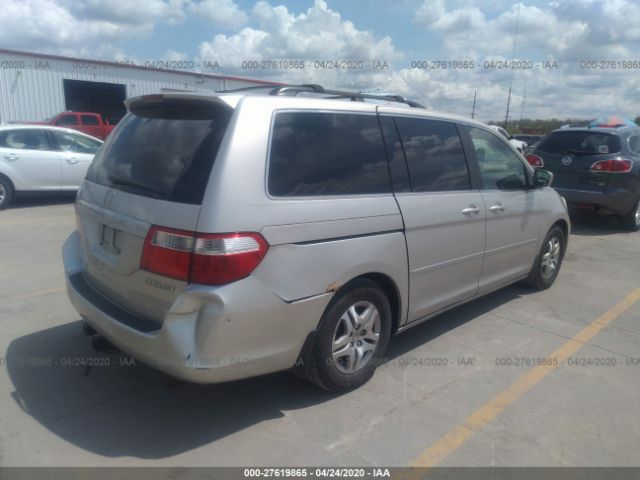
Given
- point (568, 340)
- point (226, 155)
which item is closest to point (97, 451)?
point (226, 155)

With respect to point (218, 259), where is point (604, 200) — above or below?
below

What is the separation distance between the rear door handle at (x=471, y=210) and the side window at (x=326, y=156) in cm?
87

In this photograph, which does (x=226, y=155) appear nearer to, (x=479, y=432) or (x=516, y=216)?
(x=479, y=432)

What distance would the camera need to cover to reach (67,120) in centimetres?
1941

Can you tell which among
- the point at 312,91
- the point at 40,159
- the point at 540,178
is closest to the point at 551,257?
the point at 540,178

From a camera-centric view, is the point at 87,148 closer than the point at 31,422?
No

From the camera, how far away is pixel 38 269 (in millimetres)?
5887

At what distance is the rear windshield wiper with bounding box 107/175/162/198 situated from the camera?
2.86m

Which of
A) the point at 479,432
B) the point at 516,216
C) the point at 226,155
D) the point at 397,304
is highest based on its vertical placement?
the point at 226,155

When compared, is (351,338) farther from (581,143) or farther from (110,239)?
(581,143)

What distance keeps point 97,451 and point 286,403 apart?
1111 millimetres

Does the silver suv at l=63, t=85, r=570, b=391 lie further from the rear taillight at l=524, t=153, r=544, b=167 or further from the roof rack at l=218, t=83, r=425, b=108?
the rear taillight at l=524, t=153, r=544, b=167

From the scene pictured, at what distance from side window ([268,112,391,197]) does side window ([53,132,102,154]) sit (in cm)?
910

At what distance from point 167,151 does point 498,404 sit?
2.60 metres
